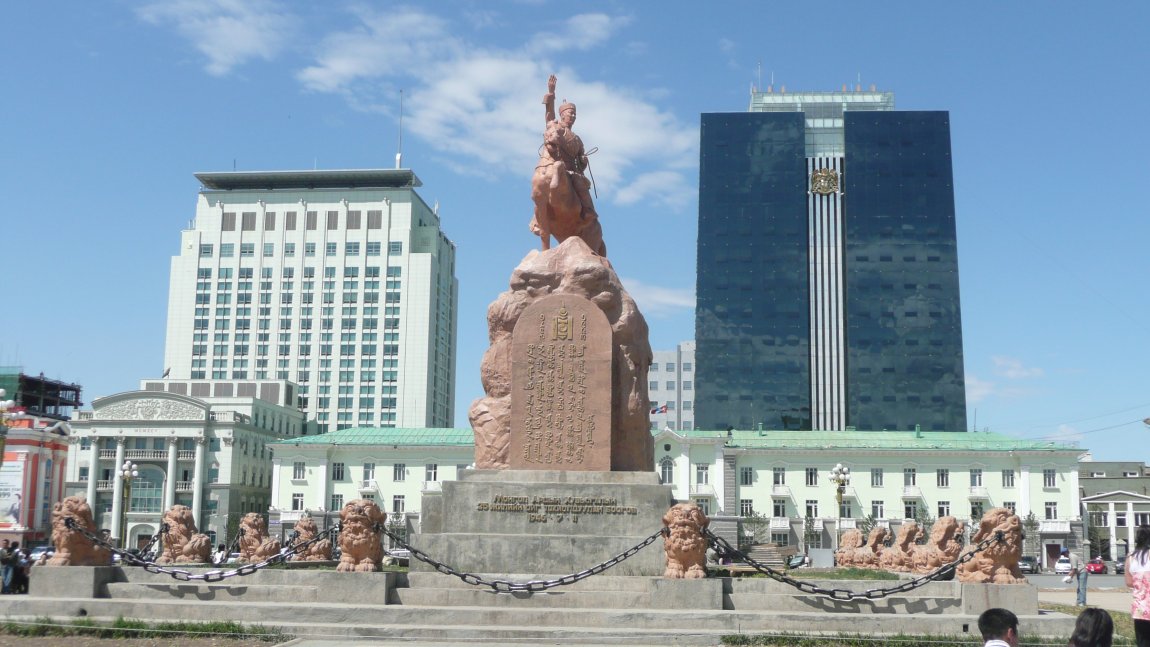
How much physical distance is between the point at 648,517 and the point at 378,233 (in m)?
80.8

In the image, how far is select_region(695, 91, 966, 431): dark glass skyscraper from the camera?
316ft

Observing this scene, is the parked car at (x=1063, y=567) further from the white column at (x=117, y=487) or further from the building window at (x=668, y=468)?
the white column at (x=117, y=487)

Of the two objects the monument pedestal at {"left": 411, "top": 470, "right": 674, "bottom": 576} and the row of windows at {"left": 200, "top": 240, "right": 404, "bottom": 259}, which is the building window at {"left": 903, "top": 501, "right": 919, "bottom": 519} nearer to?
the monument pedestal at {"left": 411, "top": 470, "right": 674, "bottom": 576}

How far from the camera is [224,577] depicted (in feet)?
51.2

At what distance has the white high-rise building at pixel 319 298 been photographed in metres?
94.8

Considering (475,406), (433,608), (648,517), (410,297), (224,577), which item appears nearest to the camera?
(433,608)

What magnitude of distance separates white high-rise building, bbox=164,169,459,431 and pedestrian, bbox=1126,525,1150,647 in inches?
3441

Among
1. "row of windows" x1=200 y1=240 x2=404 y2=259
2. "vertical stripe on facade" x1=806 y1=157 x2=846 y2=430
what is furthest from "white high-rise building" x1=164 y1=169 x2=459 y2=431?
"vertical stripe on facade" x1=806 y1=157 x2=846 y2=430

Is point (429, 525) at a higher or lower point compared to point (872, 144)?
lower

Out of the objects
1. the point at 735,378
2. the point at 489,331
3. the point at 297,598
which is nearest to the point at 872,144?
the point at 735,378

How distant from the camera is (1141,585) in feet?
27.8

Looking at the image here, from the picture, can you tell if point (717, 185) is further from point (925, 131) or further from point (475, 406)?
point (475, 406)

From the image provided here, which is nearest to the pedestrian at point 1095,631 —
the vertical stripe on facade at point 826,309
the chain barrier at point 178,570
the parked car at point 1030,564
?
the chain barrier at point 178,570

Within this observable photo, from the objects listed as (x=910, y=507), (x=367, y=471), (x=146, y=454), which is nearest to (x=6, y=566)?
(x=367, y=471)
